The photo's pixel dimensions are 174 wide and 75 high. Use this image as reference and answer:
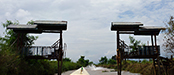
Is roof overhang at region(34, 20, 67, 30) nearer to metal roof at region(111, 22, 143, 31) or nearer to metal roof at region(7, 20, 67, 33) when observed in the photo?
metal roof at region(7, 20, 67, 33)

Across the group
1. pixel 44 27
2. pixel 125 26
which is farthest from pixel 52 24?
pixel 125 26

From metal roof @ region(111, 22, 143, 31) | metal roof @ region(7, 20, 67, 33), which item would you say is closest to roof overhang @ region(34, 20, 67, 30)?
metal roof @ region(7, 20, 67, 33)

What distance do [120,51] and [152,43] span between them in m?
4.00

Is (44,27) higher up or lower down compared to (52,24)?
lower down

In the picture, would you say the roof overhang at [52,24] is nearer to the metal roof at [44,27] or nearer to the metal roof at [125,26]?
the metal roof at [44,27]

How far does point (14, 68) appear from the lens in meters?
14.6

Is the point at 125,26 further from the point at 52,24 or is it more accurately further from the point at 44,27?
the point at 44,27

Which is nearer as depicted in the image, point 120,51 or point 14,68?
point 14,68

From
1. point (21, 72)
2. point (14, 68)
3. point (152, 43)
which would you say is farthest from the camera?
point (152, 43)

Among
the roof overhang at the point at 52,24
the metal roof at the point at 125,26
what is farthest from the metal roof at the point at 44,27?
the metal roof at the point at 125,26

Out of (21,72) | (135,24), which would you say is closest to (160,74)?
(135,24)

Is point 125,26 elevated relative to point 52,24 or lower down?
lower down

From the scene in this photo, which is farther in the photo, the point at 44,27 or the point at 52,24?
the point at 44,27

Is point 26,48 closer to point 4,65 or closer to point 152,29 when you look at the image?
point 4,65
